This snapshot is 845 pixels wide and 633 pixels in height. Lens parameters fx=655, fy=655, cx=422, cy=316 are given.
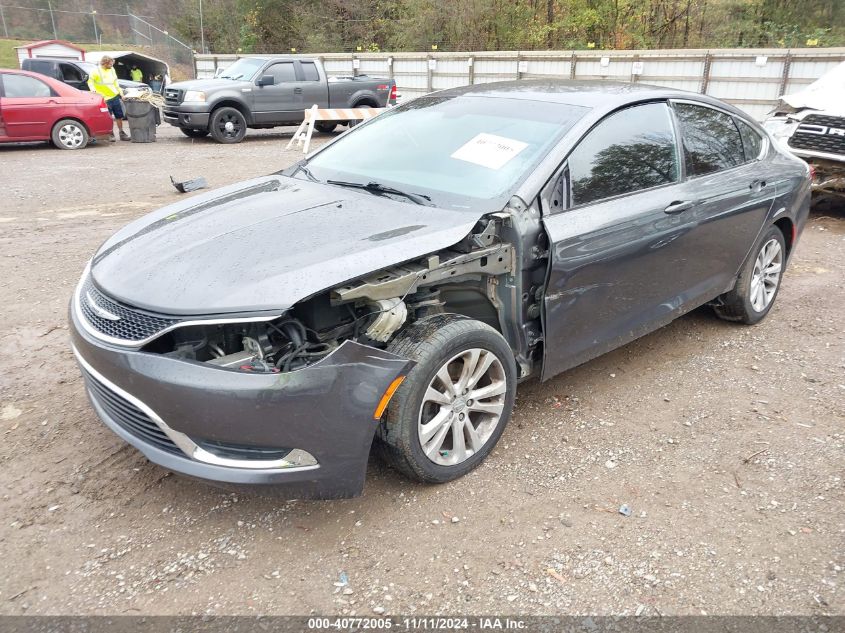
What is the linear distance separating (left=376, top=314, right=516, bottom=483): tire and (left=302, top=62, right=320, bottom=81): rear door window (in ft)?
44.8

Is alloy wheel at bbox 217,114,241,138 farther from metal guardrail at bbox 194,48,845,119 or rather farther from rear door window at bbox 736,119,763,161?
rear door window at bbox 736,119,763,161

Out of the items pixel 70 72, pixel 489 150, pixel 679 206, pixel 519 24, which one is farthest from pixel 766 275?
pixel 519 24

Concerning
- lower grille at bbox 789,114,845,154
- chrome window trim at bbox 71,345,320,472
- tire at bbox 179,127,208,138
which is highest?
lower grille at bbox 789,114,845,154

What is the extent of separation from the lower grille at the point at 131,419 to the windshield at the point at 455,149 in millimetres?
1629

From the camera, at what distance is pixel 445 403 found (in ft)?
9.41

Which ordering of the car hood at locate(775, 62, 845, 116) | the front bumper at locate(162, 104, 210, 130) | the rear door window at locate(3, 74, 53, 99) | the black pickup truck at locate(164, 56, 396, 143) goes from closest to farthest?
the car hood at locate(775, 62, 845, 116) < the rear door window at locate(3, 74, 53, 99) < the front bumper at locate(162, 104, 210, 130) < the black pickup truck at locate(164, 56, 396, 143)

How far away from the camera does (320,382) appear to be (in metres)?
2.40

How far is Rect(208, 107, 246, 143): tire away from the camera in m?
14.2

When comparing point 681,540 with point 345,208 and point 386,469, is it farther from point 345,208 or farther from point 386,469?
point 345,208

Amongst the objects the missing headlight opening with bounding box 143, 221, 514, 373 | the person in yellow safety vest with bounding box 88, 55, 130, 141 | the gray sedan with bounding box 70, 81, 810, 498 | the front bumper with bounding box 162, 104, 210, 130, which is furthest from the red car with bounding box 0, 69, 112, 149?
the missing headlight opening with bounding box 143, 221, 514, 373

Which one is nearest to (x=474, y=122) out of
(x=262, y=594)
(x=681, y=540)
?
(x=681, y=540)

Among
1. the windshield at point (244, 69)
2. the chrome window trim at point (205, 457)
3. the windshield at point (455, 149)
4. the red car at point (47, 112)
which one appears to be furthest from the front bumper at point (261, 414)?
the windshield at point (244, 69)

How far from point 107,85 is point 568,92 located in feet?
43.9

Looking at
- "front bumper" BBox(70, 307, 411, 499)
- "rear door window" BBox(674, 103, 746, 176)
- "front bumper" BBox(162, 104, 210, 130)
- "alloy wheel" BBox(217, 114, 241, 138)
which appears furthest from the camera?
"alloy wheel" BBox(217, 114, 241, 138)
